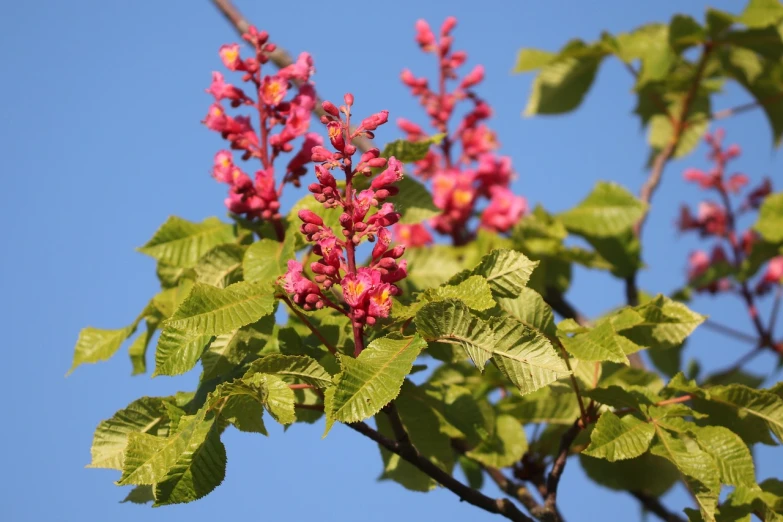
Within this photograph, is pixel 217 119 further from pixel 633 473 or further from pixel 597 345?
pixel 633 473

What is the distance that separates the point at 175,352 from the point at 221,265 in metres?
0.62

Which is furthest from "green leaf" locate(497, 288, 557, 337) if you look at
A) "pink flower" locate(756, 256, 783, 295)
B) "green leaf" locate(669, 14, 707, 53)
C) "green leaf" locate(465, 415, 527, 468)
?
"pink flower" locate(756, 256, 783, 295)

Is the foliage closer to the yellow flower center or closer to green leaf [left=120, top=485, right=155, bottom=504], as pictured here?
green leaf [left=120, top=485, right=155, bottom=504]

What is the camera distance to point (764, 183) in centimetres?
586

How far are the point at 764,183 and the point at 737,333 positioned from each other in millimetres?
1151

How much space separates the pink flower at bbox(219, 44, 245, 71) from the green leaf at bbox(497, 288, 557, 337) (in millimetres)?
1214

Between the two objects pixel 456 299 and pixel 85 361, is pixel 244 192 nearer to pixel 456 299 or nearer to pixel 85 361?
pixel 85 361

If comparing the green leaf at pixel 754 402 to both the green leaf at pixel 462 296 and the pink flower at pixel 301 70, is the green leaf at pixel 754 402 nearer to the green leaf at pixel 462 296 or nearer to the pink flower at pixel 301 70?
the green leaf at pixel 462 296

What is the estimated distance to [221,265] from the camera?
272 centimetres

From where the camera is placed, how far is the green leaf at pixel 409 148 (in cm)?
285

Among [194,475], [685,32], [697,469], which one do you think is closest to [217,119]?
[194,475]

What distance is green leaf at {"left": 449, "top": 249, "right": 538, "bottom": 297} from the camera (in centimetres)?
222

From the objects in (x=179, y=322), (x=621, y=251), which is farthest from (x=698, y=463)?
(x=621, y=251)

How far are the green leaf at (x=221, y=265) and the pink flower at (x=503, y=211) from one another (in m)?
2.29
